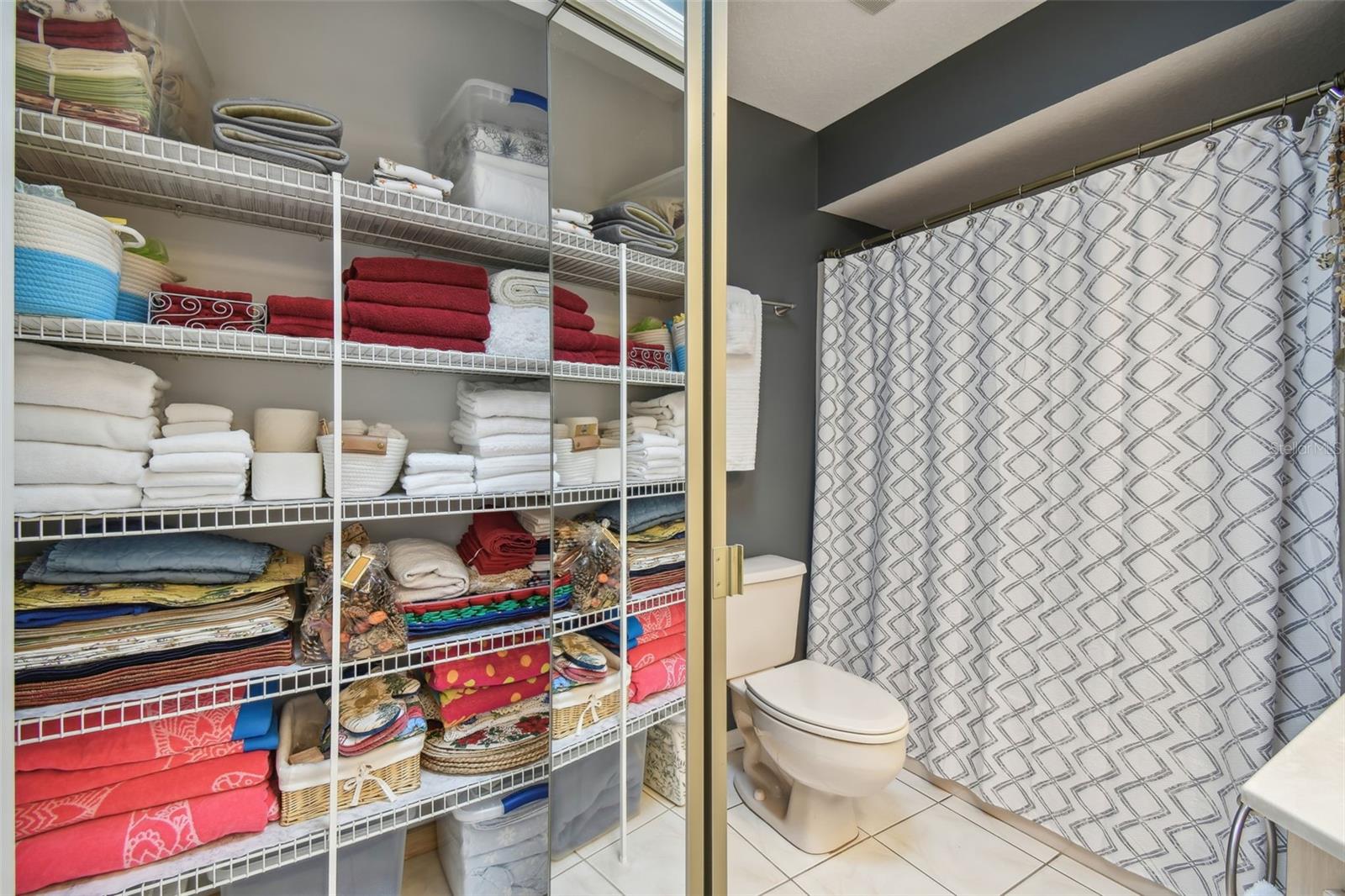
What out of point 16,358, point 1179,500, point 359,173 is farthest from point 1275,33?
point 16,358

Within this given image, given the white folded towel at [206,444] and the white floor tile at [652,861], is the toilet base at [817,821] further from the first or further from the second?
the white folded towel at [206,444]

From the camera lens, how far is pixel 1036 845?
5.64ft

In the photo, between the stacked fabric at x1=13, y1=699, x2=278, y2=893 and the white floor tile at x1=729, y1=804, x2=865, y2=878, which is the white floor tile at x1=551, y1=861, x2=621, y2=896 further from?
the white floor tile at x1=729, y1=804, x2=865, y2=878

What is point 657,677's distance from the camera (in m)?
0.94

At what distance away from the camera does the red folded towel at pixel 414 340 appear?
1.21 metres

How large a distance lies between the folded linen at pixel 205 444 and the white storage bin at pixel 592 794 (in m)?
0.80

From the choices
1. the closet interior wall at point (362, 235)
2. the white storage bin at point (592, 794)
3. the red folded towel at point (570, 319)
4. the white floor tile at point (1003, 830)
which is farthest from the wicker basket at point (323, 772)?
the white floor tile at point (1003, 830)

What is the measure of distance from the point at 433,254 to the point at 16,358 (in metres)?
0.78

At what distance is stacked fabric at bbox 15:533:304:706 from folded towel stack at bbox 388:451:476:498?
278mm

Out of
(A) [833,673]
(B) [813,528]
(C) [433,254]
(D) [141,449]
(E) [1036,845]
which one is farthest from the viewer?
(B) [813,528]

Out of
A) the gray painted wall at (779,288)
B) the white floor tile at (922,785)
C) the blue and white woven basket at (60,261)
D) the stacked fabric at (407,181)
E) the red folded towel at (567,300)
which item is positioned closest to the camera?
the blue and white woven basket at (60,261)

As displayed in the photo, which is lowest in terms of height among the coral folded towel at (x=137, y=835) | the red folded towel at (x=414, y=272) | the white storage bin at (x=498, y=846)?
the white storage bin at (x=498, y=846)

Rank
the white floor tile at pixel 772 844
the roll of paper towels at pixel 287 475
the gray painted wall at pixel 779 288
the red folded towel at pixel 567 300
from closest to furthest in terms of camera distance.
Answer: the red folded towel at pixel 567 300
the roll of paper towels at pixel 287 475
the white floor tile at pixel 772 844
the gray painted wall at pixel 779 288

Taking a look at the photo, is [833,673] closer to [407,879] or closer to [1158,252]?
[407,879]
